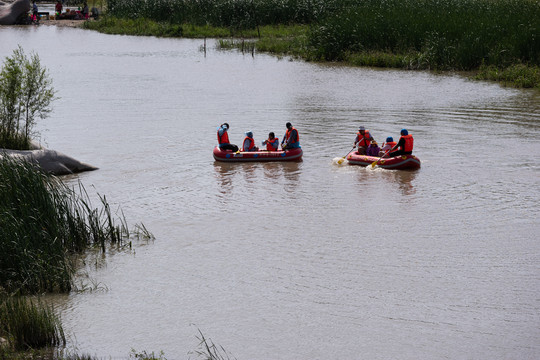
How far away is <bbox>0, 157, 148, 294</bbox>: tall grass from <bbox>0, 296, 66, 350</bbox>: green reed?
1420mm

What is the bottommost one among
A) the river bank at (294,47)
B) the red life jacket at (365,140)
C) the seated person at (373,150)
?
the seated person at (373,150)

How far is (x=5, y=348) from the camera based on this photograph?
8.75m

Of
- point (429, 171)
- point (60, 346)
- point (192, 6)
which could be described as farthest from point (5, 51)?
point (60, 346)

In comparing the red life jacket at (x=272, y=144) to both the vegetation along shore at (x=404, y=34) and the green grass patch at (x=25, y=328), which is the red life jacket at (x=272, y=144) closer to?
the green grass patch at (x=25, y=328)

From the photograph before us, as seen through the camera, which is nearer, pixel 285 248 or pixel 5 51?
pixel 285 248

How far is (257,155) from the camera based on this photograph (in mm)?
20594

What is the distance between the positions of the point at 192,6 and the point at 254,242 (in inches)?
1643

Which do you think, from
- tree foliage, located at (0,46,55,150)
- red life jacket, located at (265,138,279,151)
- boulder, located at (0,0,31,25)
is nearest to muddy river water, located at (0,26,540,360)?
red life jacket, located at (265,138,279,151)

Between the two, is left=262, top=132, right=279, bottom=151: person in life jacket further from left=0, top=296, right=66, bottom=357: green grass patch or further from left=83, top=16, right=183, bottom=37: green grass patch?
left=83, top=16, right=183, bottom=37: green grass patch

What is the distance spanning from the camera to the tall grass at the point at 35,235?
11.2 meters

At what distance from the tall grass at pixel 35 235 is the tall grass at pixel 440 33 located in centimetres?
2333

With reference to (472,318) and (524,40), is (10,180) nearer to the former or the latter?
(472,318)

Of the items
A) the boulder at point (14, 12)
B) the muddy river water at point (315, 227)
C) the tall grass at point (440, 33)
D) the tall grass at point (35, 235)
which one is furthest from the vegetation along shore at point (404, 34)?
the tall grass at point (35, 235)

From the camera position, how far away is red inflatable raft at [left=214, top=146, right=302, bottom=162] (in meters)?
20.4
